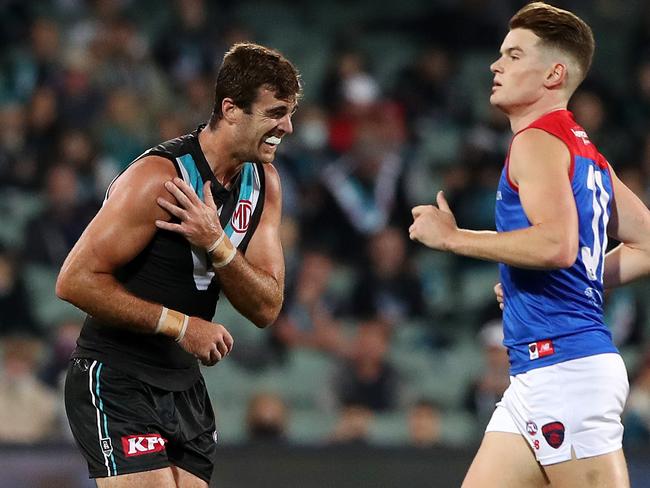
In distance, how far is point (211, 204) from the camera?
4547mm

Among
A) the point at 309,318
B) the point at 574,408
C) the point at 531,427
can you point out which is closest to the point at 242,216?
the point at 531,427

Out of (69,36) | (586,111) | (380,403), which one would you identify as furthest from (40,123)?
(586,111)

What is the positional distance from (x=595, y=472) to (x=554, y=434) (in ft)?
0.63

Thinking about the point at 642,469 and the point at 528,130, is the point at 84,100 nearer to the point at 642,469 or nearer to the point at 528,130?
the point at 642,469

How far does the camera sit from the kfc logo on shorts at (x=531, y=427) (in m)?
4.17

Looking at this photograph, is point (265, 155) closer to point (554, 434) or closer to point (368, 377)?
point (554, 434)

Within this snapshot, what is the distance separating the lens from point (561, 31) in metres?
4.29

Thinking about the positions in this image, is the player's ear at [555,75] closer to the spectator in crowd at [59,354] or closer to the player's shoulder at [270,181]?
the player's shoulder at [270,181]

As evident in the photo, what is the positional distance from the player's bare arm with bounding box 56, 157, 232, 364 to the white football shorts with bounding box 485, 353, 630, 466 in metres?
1.20

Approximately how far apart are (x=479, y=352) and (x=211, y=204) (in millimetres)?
5373

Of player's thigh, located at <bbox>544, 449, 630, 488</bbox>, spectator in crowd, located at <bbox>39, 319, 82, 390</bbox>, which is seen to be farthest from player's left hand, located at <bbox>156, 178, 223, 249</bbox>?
spectator in crowd, located at <bbox>39, 319, 82, 390</bbox>

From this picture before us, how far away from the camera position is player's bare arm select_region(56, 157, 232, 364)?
14.4ft

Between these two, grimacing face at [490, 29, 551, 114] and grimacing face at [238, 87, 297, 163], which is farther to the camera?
grimacing face at [238, 87, 297, 163]

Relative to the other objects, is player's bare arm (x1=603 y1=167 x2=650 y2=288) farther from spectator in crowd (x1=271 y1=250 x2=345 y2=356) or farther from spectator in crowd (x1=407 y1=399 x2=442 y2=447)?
spectator in crowd (x1=271 y1=250 x2=345 y2=356)
